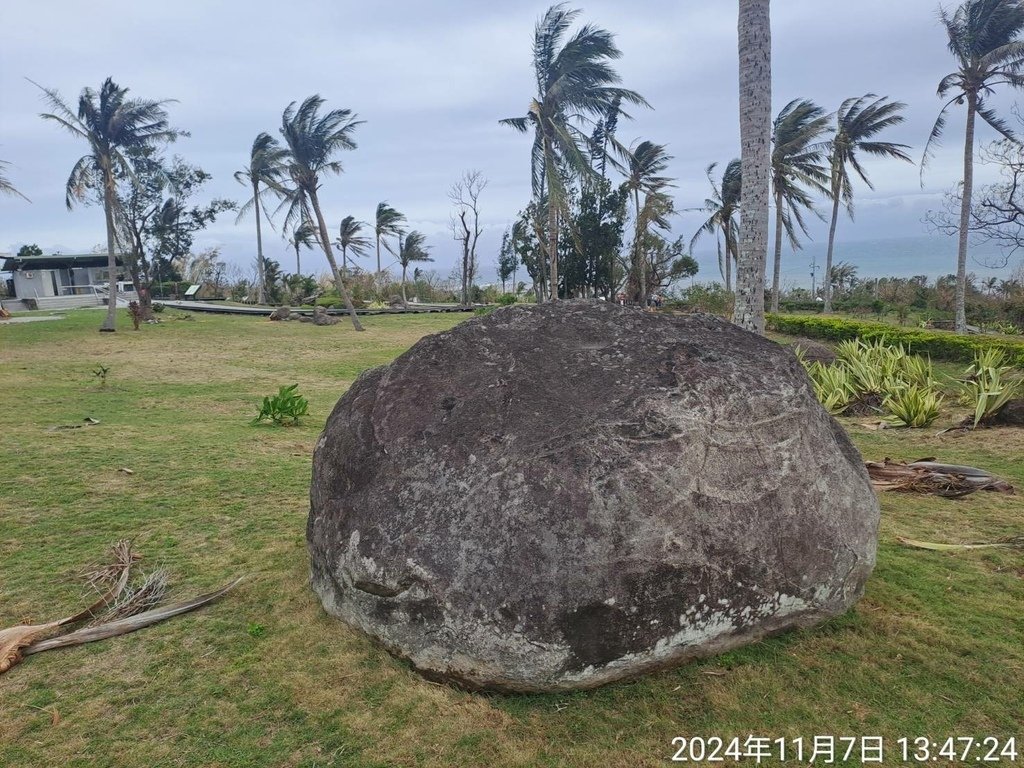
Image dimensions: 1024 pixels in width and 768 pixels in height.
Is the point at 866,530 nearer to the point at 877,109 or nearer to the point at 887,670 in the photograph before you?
the point at 887,670

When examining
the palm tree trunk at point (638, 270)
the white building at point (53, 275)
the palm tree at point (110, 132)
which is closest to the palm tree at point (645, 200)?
the palm tree trunk at point (638, 270)

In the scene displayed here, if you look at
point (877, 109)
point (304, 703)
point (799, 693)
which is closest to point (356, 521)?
point (304, 703)

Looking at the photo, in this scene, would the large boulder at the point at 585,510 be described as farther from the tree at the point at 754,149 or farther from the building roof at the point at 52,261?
the building roof at the point at 52,261

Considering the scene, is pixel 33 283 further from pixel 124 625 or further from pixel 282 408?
pixel 124 625

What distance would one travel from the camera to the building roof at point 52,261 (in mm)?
39125

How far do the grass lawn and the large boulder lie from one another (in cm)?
16

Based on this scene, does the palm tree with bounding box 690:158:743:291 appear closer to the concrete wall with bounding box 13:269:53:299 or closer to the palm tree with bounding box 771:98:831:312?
the palm tree with bounding box 771:98:831:312

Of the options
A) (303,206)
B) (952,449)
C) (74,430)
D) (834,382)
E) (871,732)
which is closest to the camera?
(871,732)

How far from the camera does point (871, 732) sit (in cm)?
277

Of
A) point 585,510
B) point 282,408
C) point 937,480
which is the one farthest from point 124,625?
point 937,480

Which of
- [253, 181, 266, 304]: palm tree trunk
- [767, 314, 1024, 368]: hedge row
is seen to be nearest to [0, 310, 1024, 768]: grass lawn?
[767, 314, 1024, 368]: hedge row

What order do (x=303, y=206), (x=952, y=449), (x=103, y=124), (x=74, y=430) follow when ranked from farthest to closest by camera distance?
(x=303, y=206), (x=103, y=124), (x=74, y=430), (x=952, y=449)

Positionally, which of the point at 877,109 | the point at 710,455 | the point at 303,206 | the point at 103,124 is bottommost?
the point at 710,455

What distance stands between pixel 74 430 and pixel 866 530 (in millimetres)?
7996
